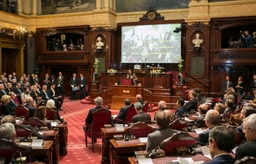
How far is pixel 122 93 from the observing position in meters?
11.7

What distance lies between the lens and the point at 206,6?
13.7 meters

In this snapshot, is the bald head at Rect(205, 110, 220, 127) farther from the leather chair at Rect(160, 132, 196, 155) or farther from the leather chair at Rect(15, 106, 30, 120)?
the leather chair at Rect(15, 106, 30, 120)

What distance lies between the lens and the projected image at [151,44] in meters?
14.8

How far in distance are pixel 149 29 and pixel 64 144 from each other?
35.6 feet

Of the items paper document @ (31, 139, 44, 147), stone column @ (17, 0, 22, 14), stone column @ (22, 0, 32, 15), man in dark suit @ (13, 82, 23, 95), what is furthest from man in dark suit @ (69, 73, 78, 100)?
paper document @ (31, 139, 44, 147)

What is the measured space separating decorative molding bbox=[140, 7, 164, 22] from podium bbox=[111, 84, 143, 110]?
538 cm

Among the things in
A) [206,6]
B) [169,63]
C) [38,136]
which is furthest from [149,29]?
[38,136]

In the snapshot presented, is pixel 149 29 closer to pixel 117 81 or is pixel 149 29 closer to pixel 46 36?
pixel 117 81

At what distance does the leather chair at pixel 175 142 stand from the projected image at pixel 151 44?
1132 cm

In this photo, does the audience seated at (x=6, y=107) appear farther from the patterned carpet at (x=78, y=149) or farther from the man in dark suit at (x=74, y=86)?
the man in dark suit at (x=74, y=86)

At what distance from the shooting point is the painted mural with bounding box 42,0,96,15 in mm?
16453

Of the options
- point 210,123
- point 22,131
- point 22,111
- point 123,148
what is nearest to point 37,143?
point 22,131

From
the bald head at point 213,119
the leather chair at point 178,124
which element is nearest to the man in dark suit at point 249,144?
the bald head at point 213,119

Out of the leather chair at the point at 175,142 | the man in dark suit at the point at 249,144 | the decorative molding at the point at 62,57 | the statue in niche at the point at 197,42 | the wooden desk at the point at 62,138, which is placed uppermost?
the statue in niche at the point at 197,42
